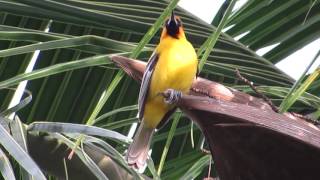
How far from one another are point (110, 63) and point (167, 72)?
3.19 ft

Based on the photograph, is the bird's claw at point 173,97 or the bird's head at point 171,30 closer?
the bird's claw at point 173,97

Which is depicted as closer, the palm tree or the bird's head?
the palm tree

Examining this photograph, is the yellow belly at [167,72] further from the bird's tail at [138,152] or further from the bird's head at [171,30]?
the bird's tail at [138,152]

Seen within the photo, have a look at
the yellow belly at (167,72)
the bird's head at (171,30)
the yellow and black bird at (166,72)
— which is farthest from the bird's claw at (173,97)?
the bird's head at (171,30)

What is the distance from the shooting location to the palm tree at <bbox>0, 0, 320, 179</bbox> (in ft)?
4.94

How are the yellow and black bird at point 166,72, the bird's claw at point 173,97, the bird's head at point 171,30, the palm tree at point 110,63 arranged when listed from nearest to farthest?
1. the bird's claw at point 173,97
2. the palm tree at point 110,63
3. the yellow and black bird at point 166,72
4. the bird's head at point 171,30

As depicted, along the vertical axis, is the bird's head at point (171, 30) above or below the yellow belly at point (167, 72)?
above

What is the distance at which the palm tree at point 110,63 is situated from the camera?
4.94 ft

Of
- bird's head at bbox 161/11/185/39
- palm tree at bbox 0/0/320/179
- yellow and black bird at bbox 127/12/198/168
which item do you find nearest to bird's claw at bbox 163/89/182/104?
palm tree at bbox 0/0/320/179

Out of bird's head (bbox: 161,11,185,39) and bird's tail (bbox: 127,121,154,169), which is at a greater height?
bird's head (bbox: 161,11,185,39)

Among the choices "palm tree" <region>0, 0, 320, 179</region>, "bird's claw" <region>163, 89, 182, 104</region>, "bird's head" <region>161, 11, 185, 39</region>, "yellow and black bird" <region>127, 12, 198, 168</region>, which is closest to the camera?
"bird's claw" <region>163, 89, 182, 104</region>

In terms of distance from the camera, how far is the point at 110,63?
5.12ft

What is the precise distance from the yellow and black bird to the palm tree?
3.5 inches

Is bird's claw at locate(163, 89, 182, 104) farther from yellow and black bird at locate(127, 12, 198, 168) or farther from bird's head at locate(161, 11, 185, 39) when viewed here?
bird's head at locate(161, 11, 185, 39)
